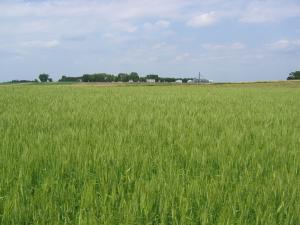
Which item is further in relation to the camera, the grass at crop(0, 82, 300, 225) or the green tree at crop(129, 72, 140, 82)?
the green tree at crop(129, 72, 140, 82)

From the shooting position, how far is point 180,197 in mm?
2582

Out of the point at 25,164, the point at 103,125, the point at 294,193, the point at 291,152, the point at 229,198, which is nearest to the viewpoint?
the point at 229,198

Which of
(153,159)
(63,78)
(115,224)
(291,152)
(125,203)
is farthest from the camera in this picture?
(63,78)

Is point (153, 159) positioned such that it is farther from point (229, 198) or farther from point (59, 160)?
point (229, 198)

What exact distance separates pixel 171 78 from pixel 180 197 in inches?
3924

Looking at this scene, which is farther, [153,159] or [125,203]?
[153,159]

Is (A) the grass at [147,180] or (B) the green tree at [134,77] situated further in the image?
(B) the green tree at [134,77]

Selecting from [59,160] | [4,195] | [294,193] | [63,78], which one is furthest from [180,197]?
[63,78]

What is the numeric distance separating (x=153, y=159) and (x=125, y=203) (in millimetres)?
1337

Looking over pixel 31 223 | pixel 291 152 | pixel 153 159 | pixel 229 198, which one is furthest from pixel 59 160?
pixel 291 152

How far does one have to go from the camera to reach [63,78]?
9612 cm

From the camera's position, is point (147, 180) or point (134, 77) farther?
point (134, 77)

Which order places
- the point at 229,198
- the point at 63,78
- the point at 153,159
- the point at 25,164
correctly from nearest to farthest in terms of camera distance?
the point at 229,198 < the point at 25,164 < the point at 153,159 < the point at 63,78

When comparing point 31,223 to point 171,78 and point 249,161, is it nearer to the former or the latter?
point 249,161
